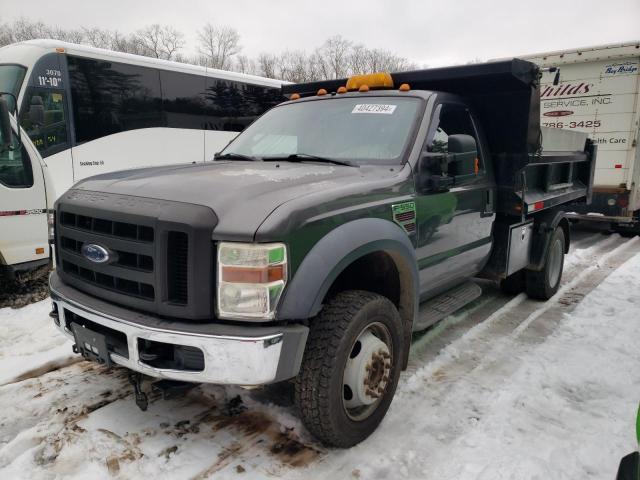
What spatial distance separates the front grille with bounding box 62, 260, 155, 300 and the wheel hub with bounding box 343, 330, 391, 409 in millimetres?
1146

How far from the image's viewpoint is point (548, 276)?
5402mm

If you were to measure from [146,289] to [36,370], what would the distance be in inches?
71.2

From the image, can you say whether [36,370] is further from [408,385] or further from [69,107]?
[69,107]

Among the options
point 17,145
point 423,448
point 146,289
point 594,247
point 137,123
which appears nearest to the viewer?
point 146,289

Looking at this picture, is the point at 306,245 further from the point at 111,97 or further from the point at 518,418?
the point at 111,97

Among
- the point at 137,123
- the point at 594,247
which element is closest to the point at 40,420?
the point at 137,123

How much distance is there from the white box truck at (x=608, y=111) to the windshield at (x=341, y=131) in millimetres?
6299

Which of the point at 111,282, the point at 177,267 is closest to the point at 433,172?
the point at 177,267

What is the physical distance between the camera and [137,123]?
9.57 meters

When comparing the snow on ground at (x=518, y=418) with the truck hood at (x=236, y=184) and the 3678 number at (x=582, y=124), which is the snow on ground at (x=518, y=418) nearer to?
the truck hood at (x=236, y=184)

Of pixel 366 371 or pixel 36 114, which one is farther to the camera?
pixel 36 114

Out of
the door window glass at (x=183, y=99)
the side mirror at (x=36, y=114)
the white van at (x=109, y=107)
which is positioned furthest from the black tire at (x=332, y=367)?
the door window glass at (x=183, y=99)

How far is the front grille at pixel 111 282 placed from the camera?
247 centimetres

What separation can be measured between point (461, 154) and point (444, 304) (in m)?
1.26
